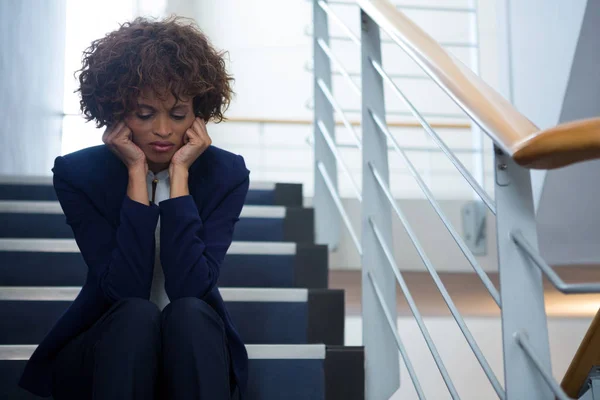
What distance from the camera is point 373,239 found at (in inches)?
53.6

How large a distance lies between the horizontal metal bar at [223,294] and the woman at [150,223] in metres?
0.23

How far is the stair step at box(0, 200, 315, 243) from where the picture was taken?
1.79 meters

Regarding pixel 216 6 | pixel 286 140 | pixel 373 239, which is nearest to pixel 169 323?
pixel 373 239

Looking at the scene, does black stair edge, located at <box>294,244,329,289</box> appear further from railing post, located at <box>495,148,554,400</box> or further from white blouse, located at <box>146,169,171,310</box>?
railing post, located at <box>495,148,554,400</box>

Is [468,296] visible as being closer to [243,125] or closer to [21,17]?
[21,17]

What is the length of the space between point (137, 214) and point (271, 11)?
4619mm

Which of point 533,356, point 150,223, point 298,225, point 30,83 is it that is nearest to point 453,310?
point 533,356

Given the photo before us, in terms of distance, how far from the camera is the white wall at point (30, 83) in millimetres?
2078

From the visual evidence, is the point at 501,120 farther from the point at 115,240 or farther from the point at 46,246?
the point at 46,246

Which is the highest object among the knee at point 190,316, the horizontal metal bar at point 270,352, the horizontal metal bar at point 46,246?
the horizontal metal bar at point 46,246

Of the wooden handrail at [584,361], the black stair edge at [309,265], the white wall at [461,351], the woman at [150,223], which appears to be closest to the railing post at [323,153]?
the black stair edge at [309,265]

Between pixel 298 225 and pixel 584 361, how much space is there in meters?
1.02

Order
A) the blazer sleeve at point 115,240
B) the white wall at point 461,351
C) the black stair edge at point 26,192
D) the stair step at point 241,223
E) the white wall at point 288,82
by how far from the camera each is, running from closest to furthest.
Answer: the blazer sleeve at point 115,240 → the stair step at point 241,223 → the black stair edge at point 26,192 → the white wall at point 461,351 → the white wall at point 288,82

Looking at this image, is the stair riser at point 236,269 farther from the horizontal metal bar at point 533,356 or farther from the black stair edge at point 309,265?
the horizontal metal bar at point 533,356
